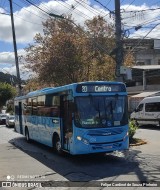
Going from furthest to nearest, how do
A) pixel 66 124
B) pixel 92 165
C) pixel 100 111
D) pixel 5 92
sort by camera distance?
pixel 5 92 < pixel 66 124 < pixel 100 111 < pixel 92 165

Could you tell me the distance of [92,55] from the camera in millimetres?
31047

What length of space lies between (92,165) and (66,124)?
6.97 ft

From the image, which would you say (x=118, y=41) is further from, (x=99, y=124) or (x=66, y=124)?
(x=99, y=124)

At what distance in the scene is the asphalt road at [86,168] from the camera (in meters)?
11.1

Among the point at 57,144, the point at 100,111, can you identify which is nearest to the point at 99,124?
the point at 100,111

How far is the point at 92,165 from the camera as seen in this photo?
14.1 m

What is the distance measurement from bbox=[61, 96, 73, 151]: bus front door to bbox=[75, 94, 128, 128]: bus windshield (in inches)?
23.5

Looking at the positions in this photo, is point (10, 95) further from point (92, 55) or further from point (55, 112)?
point (55, 112)

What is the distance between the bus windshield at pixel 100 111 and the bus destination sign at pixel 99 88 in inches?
10.2

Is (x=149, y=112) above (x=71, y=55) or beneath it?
beneath

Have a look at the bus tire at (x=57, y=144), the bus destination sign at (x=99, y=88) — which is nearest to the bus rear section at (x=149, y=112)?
the bus tire at (x=57, y=144)

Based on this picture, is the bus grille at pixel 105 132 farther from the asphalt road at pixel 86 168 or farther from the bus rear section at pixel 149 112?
the bus rear section at pixel 149 112

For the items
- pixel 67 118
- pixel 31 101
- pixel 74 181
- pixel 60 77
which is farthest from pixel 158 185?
pixel 60 77

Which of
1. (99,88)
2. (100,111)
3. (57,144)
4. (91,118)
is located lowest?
(57,144)
